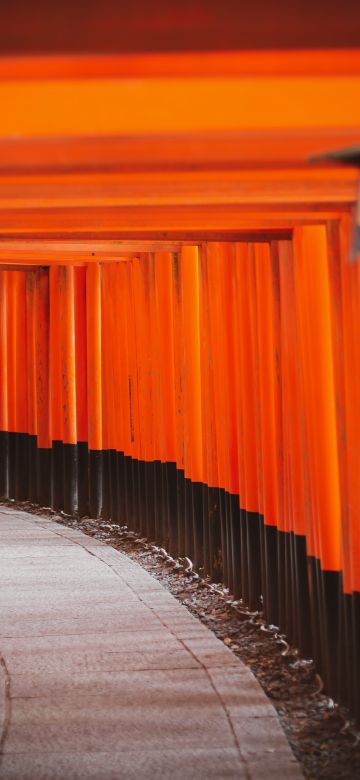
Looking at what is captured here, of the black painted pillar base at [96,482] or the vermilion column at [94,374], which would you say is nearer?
the vermilion column at [94,374]

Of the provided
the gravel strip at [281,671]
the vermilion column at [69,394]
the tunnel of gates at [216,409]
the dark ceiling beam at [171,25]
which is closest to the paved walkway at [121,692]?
the gravel strip at [281,671]

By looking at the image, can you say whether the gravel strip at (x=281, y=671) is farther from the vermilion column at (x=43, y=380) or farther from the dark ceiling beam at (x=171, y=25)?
the vermilion column at (x=43, y=380)

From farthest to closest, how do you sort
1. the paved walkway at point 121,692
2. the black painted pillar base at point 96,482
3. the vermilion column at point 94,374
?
the black painted pillar base at point 96,482
the vermilion column at point 94,374
the paved walkway at point 121,692

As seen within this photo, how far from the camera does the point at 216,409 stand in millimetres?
8852

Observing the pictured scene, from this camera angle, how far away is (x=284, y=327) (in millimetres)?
6895

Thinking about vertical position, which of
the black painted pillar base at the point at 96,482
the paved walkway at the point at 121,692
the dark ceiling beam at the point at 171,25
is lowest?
the paved walkway at the point at 121,692

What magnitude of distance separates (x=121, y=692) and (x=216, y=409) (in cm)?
318

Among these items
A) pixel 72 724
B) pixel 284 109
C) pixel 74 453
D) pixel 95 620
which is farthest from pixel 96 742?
pixel 74 453

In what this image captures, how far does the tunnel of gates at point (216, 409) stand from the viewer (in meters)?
6.01

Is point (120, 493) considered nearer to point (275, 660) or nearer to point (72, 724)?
point (275, 660)

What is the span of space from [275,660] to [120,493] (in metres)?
5.86

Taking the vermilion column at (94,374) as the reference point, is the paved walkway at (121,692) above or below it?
below

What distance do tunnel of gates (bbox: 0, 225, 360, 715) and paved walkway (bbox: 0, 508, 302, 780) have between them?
58 cm

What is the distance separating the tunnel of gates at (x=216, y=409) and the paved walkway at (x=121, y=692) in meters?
0.58
